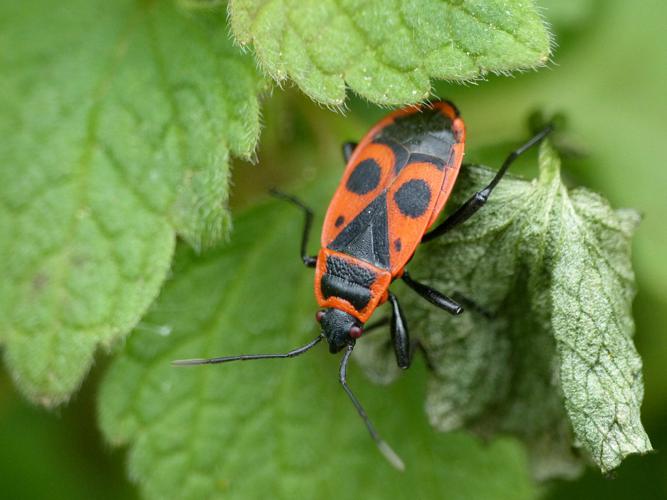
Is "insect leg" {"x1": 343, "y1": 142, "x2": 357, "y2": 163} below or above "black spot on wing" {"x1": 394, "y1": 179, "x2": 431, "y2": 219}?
below

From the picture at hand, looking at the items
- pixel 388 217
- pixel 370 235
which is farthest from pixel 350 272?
pixel 388 217

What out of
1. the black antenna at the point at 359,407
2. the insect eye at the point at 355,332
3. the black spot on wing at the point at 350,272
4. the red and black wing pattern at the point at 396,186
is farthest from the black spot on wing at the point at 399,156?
the black antenna at the point at 359,407

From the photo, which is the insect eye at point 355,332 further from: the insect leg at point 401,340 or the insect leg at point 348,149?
the insect leg at point 348,149

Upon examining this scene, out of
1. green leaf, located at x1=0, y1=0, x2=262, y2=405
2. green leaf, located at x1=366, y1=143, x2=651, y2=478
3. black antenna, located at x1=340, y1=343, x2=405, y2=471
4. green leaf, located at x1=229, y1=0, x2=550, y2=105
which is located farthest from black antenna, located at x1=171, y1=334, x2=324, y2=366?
green leaf, located at x1=229, y1=0, x2=550, y2=105

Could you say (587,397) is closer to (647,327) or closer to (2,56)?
(647,327)

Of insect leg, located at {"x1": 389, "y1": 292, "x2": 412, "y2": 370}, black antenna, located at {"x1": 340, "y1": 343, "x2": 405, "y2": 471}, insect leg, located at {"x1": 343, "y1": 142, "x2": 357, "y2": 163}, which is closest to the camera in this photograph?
→ insect leg, located at {"x1": 389, "y1": 292, "x2": 412, "y2": 370}

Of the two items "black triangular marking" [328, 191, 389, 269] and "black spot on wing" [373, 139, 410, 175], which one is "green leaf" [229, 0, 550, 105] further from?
"black triangular marking" [328, 191, 389, 269]
